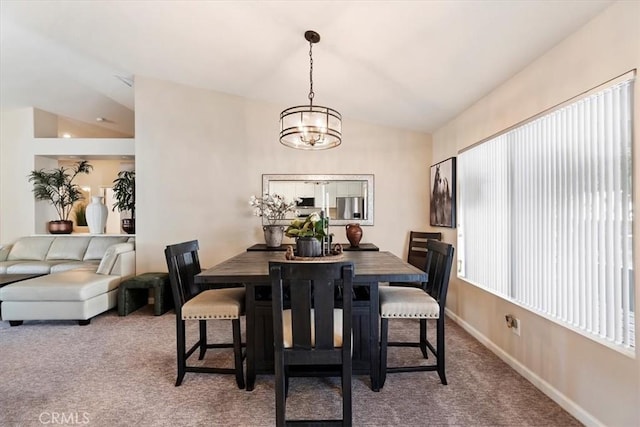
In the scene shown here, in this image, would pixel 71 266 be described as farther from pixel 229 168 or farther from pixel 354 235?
pixel 354 235

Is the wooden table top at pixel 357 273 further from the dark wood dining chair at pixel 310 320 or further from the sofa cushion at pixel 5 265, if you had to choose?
the sofa cushion at pixel 5 265

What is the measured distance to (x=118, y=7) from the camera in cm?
290

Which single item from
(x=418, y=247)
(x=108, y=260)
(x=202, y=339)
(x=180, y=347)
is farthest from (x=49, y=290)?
(x=418, y=247)

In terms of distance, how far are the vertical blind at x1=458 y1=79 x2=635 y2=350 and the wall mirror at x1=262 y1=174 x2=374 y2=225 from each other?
1.79m

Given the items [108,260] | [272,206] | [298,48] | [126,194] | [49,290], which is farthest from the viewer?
[126,194]

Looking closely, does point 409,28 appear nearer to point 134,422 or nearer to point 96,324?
point 134,422

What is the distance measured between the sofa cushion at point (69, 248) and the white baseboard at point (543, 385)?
563 centimetres

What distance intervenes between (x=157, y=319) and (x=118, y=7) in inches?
129

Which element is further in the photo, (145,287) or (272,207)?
(272,207)

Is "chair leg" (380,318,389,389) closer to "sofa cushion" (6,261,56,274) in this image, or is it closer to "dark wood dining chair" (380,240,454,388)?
"dark wood dining chair" (380,240,454,388)

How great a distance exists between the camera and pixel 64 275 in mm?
3996

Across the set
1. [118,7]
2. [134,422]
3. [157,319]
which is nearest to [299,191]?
[157,319]

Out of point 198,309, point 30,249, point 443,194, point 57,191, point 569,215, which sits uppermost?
point 57,191

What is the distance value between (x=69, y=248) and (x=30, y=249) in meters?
0.61
